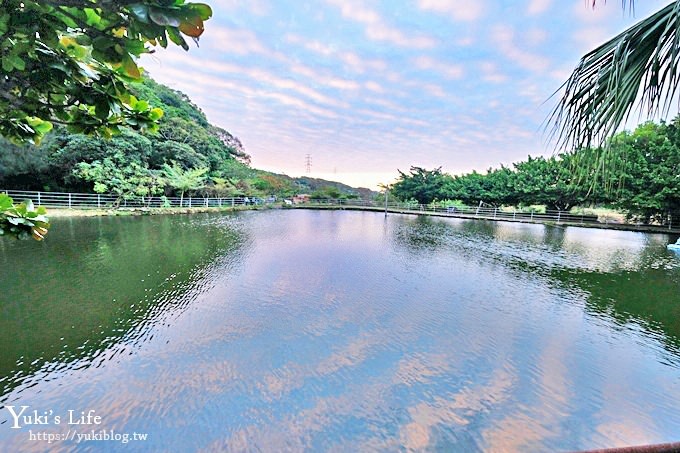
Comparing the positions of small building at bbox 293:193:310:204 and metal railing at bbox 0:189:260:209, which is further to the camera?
small building at bbox 293:193:310:204

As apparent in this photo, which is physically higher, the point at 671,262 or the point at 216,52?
the point at 216,52

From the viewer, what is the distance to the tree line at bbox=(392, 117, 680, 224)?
11.8m

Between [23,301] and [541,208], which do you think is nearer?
[23,301]

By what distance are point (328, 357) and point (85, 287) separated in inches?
141

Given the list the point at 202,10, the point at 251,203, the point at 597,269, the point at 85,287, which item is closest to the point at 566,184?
the point at 597,269

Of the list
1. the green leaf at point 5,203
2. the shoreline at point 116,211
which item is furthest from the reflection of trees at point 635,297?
the shoreline at point 116,211

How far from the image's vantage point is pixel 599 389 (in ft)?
7.48

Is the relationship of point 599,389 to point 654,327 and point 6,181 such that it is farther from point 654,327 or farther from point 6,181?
point 6,181

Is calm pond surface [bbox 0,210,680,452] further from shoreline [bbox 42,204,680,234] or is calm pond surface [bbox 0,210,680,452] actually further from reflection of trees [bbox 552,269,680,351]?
shoreline [bbox 42,204,680,234]

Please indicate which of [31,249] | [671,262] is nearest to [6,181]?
[31,249]

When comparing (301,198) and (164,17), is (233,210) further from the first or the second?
(164,17)

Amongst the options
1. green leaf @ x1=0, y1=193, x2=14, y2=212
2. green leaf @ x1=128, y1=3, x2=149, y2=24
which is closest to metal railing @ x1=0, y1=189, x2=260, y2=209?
green leaf @ x1=0, y1=193, x2=14, y2=212

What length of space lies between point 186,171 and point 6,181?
22.9 feet

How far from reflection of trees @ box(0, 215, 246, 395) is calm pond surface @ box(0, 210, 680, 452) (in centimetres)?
3
